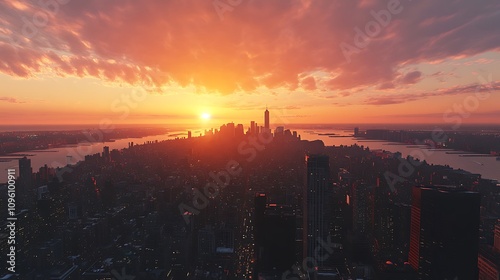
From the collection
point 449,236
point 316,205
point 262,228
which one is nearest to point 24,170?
point 262,228

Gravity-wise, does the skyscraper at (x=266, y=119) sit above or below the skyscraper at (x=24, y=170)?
above

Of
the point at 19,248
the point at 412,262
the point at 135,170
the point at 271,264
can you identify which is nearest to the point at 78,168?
the point at 135,170

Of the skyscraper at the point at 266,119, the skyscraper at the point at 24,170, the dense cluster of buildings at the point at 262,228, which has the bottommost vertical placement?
the dense cluster of buildings at the point at 262,228

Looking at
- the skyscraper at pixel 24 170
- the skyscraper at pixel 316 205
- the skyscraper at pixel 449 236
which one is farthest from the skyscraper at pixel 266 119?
the skyscraper at pixel 449 236

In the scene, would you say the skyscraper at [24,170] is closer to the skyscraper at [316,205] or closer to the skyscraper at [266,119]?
the skyscraper at [316,205]

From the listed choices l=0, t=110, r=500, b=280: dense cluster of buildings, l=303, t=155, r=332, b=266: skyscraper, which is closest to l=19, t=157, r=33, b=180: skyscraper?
l=0, t=110, r=500, b=280: dense cluster of buildings

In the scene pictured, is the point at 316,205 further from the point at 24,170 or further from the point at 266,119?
the point at 266,119

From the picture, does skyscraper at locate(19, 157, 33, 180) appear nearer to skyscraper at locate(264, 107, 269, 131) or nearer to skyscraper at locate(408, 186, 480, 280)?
skyscraper at locate(408, 186, 480, 280)

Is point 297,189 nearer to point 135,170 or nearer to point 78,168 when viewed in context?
point 135,170
